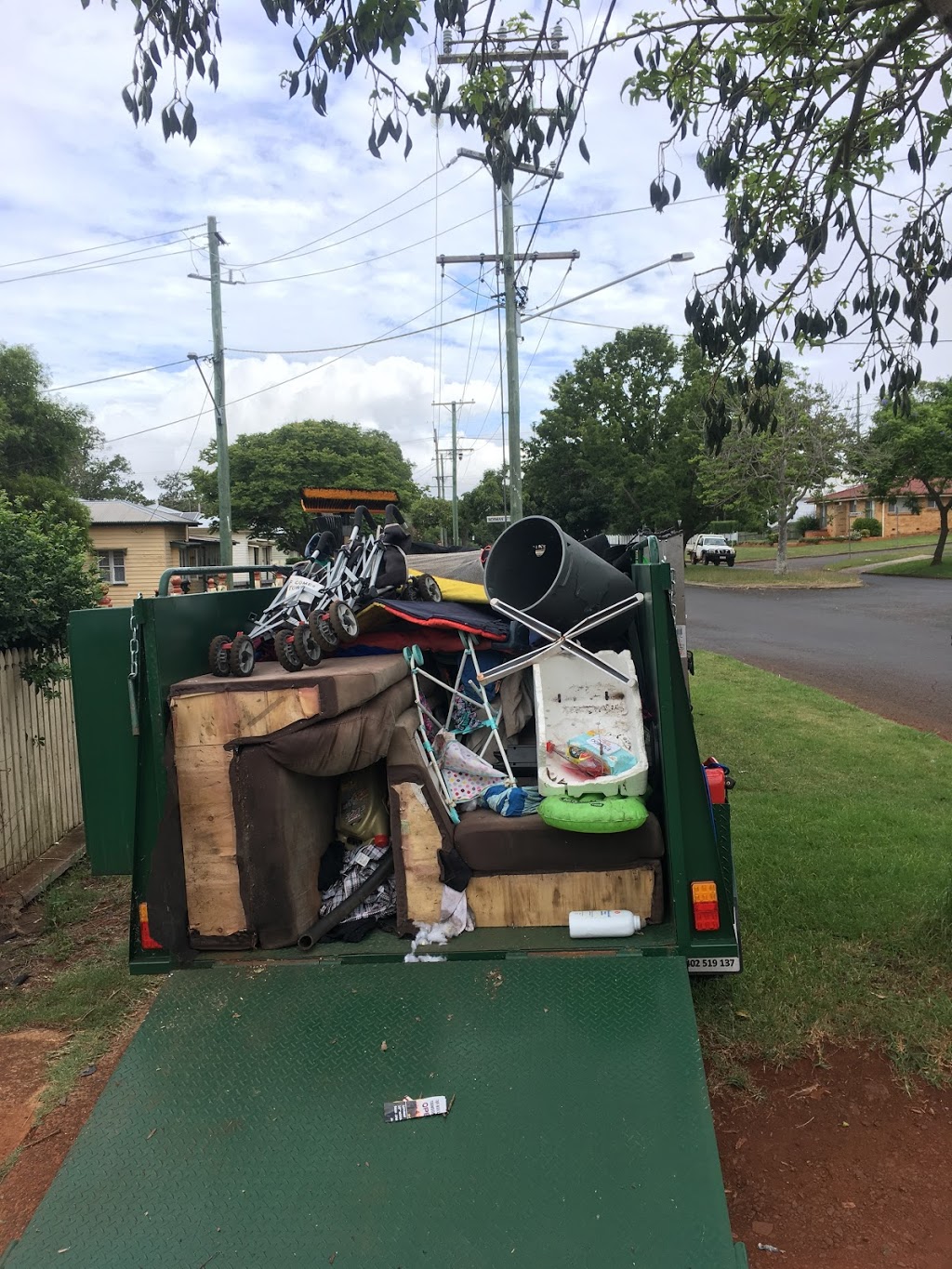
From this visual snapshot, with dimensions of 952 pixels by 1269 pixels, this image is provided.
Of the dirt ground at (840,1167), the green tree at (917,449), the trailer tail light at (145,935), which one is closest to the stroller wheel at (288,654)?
the trailer tail light at (145,935)

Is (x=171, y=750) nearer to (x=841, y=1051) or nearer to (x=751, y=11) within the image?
(x=841, y=1051)

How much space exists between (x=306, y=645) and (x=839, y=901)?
3.57 meters

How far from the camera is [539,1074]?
2.54m

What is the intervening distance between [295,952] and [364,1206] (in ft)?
3.88

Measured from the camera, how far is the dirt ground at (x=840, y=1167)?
2.70 metres

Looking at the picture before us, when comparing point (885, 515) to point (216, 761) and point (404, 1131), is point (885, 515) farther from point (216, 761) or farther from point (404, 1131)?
point (404, 1131)

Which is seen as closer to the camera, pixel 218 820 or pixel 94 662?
pixel 218 820

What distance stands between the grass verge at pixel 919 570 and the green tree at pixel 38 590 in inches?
1142

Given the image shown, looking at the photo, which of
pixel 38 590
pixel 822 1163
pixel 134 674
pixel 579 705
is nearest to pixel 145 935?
pixel 134 674

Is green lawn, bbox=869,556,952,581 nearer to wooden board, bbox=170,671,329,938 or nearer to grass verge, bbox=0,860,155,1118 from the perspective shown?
grass verge, bbox=0,860,155,1118

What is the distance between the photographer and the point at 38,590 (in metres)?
6.35

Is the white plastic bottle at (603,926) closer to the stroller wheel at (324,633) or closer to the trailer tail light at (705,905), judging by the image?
the trailer tail light at (705,905)

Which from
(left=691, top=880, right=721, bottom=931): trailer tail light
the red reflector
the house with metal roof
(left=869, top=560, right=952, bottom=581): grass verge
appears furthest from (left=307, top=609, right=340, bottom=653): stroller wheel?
the house with metal roof

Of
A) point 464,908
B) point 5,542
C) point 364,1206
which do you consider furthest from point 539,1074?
point 5,542
